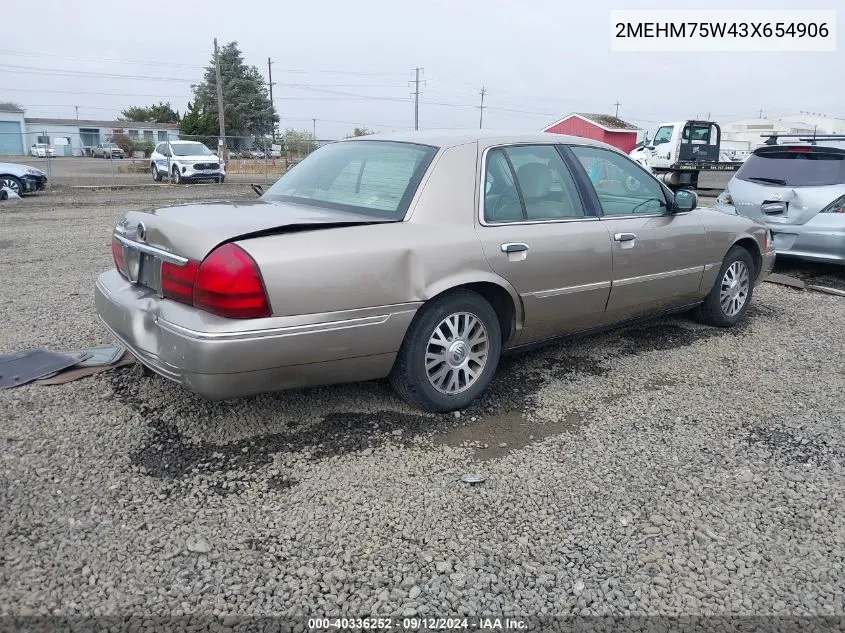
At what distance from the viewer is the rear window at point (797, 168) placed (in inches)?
294

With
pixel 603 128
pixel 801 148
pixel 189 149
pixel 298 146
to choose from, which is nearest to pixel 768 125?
pixel 603 128

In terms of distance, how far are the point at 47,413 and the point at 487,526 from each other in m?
2.39

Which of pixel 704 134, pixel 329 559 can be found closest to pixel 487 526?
pixel 329 559

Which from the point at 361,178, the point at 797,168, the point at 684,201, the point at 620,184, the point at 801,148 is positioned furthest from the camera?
the point at 801,148

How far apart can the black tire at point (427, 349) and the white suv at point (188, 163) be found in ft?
72.9

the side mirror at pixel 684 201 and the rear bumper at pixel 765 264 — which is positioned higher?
Result: the side mirror at pixel 684 201

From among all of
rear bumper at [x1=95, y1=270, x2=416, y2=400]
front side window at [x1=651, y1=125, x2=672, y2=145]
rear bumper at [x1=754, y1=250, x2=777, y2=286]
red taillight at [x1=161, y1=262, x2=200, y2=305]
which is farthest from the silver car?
front side window at [x1=651, y1=125, x2=672, y2=145]

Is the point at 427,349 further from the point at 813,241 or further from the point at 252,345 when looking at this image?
the point at 813,241

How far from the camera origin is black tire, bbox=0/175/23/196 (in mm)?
16062

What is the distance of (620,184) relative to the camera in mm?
4715

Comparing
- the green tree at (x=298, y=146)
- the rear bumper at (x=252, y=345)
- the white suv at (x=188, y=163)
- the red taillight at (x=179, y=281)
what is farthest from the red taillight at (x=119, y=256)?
the green tree at (x=298, y=146)

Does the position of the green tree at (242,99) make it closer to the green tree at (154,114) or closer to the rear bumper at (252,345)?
the green tree at (154,114)

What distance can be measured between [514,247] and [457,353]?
68cm

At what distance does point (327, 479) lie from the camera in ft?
10.2
